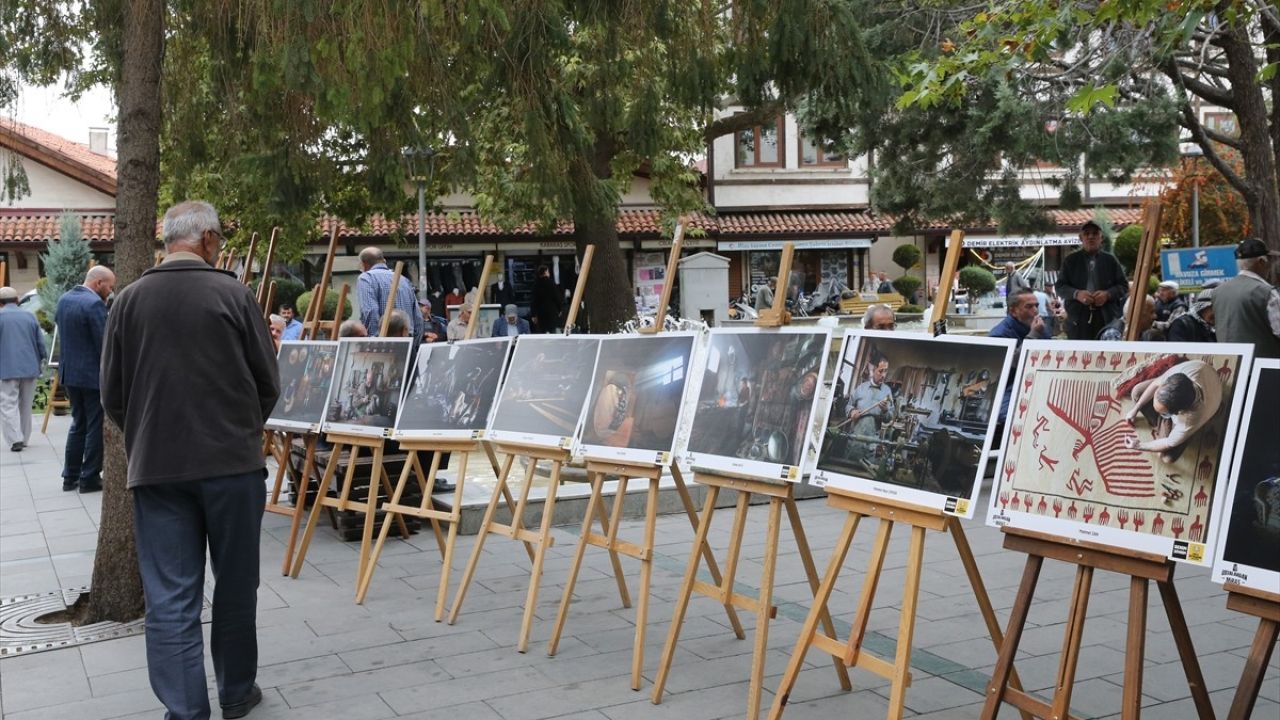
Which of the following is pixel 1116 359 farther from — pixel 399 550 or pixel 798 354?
pixel 399 550

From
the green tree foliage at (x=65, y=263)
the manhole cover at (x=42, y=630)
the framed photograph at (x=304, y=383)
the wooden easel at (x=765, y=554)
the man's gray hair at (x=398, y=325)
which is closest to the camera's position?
the wooden easel at (x=765, y=554)

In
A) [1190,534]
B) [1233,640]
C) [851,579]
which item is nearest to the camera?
[1190,534]

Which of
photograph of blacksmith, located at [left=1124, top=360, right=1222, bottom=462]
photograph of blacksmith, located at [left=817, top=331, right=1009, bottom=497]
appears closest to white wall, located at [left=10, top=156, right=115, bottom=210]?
photograph of blacksmith, located at [left=817, top=331, right=1009, bottom=497]

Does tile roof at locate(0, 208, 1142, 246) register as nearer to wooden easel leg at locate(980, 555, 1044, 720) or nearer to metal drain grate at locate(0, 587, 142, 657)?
metal drain grate at locate(0, 587, 142, 657)

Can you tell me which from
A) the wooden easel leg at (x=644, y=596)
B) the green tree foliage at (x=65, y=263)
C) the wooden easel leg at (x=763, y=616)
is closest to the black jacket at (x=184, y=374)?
the wooden easel leg at (x=644, y=596)

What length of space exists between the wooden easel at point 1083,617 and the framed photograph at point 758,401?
97 centimetres

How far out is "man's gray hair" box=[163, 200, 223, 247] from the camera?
4.46 m

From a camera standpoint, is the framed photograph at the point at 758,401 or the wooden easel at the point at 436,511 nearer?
the framed photograph at the point at 758,401

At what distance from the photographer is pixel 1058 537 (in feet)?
11.6

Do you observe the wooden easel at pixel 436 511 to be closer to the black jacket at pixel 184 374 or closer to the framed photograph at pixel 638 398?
the framed photograph at pixel 638 398

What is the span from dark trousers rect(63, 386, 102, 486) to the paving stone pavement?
300cm

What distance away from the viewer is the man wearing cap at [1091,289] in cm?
955

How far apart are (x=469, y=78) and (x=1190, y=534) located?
6238 millimetres

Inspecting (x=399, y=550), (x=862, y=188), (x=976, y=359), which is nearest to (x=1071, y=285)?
(x=399, y=550)
